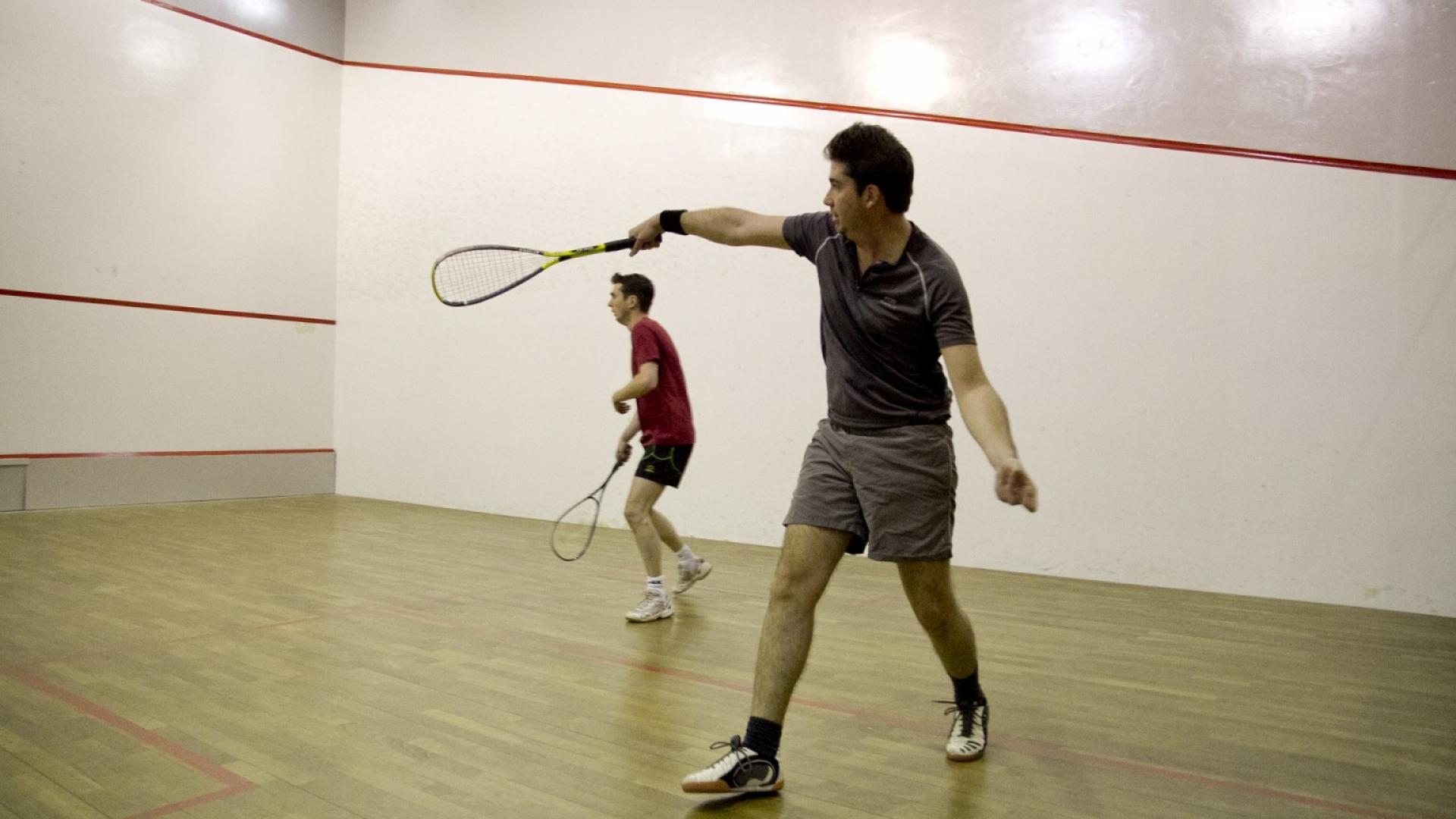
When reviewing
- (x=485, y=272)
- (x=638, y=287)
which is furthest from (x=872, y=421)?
(x=485, y=272)

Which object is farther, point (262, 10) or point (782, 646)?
point (262, 10)

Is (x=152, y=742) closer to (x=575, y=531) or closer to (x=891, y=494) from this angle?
(x=891, y=494)

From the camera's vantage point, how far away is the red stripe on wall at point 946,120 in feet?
14.8

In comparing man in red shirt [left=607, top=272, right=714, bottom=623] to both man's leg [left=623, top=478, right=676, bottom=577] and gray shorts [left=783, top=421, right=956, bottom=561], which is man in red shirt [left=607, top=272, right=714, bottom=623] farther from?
gray shorts [left=783, top=421, right=956, bottom=561]

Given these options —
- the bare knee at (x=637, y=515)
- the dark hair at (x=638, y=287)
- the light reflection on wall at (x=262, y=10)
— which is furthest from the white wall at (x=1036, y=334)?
the bare knee at (x=637, y=515)

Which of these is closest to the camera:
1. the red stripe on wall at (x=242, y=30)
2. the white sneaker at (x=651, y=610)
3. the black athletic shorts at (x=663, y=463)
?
the white sneaker at (x=651, y=610)

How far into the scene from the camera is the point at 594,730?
7.56ft

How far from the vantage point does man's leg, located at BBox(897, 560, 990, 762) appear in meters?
2.05

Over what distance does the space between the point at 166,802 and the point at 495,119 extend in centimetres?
525

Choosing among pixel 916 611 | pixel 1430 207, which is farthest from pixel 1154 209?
pixel 916 611

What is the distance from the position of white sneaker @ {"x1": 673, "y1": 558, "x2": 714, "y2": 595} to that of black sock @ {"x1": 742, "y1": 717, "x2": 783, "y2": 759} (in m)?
2.10

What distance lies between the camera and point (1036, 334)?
16.7 feet

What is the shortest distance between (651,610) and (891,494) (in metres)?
1.72

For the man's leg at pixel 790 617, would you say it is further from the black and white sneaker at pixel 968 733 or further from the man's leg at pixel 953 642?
the black and white sneaker at pixel 968 733
